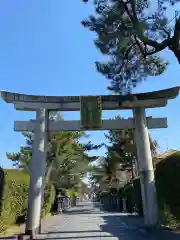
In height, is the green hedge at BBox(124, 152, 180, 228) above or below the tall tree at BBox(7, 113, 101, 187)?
below

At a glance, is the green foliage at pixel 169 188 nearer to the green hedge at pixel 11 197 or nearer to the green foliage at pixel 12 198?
the green hedge at pixel 11 197

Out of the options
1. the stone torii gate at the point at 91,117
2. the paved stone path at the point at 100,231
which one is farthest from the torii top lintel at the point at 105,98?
the paved stone path at the point at 100,231

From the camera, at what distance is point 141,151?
14188 millimetres

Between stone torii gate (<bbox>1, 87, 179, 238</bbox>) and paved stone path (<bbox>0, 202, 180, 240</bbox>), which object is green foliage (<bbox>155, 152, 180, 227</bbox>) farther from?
paved stone path (<bbox>0, 202, 180, 240</bbox>)

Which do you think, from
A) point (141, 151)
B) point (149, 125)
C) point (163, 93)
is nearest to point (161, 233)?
point (141, 151)

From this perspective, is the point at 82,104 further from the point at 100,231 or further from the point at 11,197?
the point at 100,231

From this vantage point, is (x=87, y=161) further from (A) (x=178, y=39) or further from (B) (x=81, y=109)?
(A) (x=178, y=39)

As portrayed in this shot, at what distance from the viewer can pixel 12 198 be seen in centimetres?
1504

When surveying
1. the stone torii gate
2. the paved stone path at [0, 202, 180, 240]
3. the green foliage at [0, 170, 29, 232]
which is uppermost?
the stone torii gate

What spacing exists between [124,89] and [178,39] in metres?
3.49

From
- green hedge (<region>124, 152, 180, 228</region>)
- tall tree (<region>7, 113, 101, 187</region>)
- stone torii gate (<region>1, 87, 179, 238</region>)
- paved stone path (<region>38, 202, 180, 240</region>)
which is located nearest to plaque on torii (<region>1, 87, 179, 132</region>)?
stone torii gate (<region>1, 87, 179, 238</region>)

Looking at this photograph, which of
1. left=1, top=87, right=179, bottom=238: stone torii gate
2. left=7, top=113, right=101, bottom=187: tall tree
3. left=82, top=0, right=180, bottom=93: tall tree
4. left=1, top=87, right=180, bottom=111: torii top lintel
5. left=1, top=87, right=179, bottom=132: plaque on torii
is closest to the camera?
left=82, top=0, right=180, bottom=93: tall tree

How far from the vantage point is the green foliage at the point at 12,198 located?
12929mm

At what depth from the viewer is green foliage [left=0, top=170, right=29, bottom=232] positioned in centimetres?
1293
